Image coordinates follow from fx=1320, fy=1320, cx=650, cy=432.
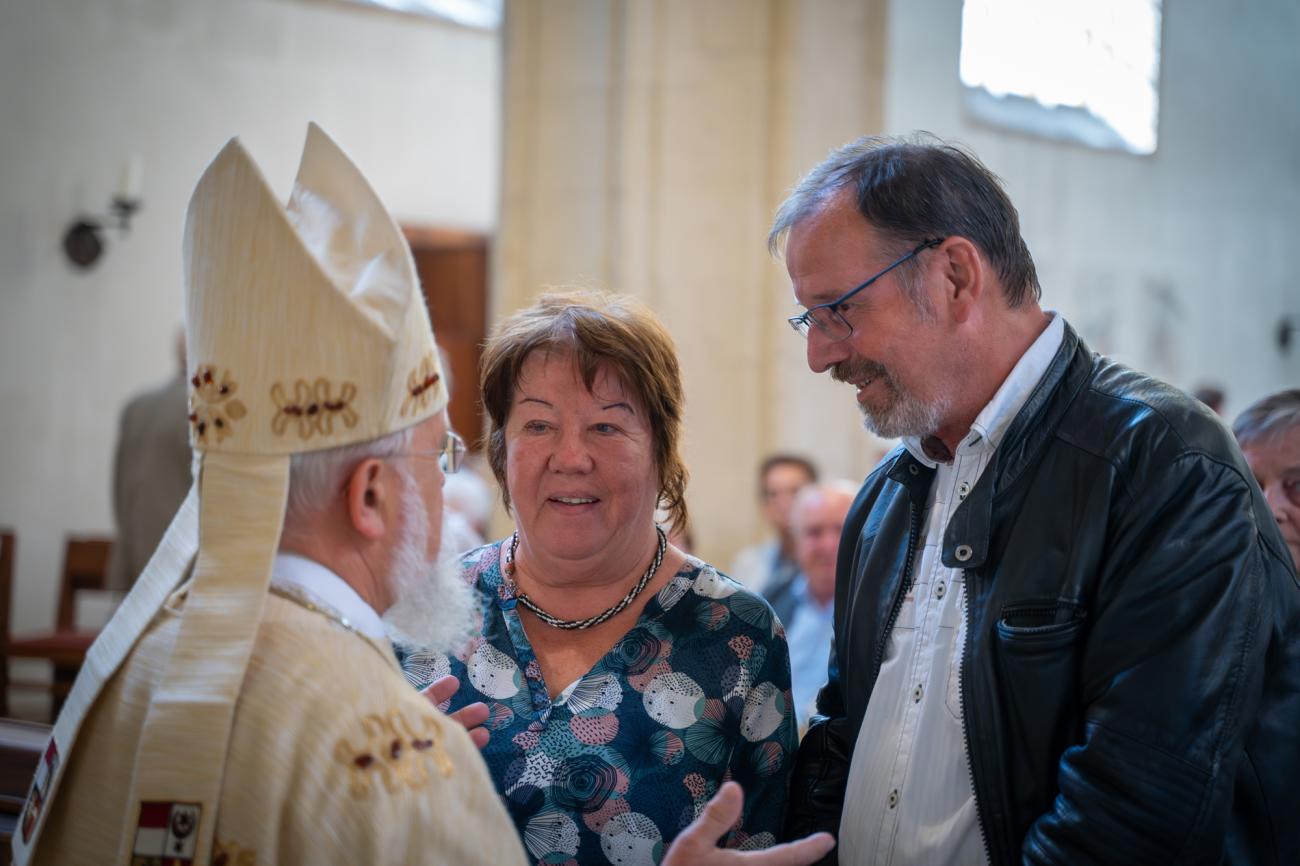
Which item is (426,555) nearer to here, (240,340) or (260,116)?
(240,340)

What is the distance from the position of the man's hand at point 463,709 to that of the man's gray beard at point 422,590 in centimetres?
9

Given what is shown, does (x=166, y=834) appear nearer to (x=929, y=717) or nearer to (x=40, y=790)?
(x=40, y=790)

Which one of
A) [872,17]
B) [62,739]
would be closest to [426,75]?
[872,17]

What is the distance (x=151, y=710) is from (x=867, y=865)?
1.22 meters

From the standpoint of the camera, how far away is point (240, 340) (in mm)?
1623

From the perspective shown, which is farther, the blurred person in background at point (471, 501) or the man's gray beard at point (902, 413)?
the blurred person in background at point (471, 501)

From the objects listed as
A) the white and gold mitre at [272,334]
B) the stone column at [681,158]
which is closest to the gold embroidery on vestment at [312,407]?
the white and gold mitre at [272,334]

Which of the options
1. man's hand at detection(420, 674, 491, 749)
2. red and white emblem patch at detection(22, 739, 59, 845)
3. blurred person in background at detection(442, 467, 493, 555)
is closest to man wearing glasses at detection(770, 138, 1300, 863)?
man's hand at detection(420, 674, 491, 749)

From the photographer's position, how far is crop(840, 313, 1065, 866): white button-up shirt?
2.08 m

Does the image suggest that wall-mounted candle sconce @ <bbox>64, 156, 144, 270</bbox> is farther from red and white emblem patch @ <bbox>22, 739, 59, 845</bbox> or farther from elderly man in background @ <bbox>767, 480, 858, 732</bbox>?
red and white emblem patch @ <bbox>22, 739, 59, 845</bbox>

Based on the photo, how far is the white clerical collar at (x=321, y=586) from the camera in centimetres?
162

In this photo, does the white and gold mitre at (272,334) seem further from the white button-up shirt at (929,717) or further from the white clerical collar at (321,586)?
the white button-up shirt at (929,717)

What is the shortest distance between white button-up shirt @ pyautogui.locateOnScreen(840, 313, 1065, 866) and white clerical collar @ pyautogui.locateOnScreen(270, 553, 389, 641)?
0.93 m

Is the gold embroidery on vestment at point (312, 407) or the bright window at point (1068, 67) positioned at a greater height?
the bright window at point (1068, 67)
